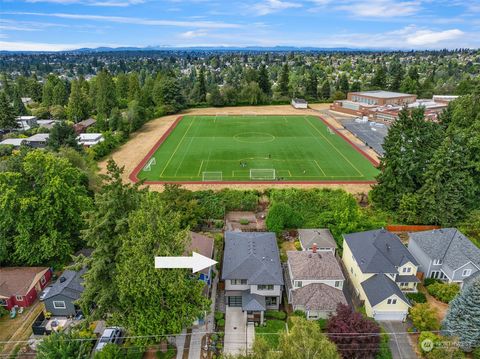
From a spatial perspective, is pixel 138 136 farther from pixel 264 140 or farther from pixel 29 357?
pixel 29 357

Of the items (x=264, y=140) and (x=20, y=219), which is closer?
(x=20, y=219)

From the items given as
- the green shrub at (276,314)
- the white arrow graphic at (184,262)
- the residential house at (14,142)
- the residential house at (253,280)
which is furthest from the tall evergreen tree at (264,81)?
the white arrow graphic at (184,262)

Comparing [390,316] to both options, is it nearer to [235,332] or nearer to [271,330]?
[271,330]

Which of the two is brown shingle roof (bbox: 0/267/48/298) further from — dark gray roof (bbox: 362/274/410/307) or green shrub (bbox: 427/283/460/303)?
green shrub (bbox: 427/283/460/303)

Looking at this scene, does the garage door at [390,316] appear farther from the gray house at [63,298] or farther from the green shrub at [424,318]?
the gray house at [63,298]

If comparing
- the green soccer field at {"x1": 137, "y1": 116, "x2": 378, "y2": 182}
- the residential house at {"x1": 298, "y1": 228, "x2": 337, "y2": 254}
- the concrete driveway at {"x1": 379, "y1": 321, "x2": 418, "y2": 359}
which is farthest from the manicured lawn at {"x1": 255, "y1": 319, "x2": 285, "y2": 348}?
the green soccer field at {"x1": 137, "y1": 116, "x2": 378, "y2": 182}

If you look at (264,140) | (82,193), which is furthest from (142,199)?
(264,140)
